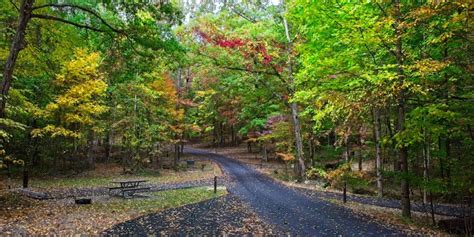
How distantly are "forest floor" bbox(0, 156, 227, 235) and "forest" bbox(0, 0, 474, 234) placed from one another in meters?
1.78

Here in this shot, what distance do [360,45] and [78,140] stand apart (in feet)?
72.1

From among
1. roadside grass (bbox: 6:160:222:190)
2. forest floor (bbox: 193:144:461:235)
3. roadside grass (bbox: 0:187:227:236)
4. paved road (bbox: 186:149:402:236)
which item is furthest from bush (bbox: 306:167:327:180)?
roadside grass (bbox: 6:160:222:190)

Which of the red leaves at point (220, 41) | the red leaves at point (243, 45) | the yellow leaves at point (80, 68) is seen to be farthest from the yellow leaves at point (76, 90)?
the red leaves at point (243, 45)

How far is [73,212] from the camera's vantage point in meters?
11.6

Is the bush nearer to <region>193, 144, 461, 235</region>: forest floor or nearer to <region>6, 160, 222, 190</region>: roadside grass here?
<region>193, 144, 461, 235</region>: forest floor

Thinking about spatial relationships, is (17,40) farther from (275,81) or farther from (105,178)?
(275,81)

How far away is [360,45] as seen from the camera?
11781 mm

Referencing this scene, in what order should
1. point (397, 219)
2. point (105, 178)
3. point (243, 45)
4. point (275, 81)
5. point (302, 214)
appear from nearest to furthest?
point (397, 219), point (302, 214), point (243, 45), point (105, 178), point (275, 81)

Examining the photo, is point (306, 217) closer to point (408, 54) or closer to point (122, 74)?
point (408, 54)

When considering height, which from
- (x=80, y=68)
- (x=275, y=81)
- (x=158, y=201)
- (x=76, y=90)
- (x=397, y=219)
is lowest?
(x=397, y=219)

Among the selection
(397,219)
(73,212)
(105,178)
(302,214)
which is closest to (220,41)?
(105,178)

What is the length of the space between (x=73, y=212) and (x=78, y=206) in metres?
1.22

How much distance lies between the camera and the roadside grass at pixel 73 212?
913 centimetres

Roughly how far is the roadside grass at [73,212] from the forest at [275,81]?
185 centimetres
